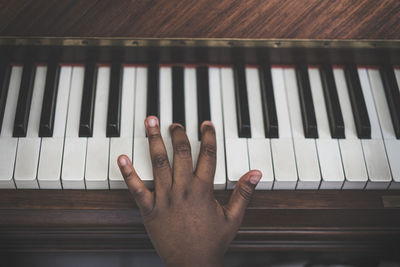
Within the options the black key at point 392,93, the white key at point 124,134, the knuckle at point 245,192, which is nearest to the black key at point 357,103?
the black key at point 392,93

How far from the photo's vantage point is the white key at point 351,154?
1185 mm

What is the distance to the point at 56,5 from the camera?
1.13 meters

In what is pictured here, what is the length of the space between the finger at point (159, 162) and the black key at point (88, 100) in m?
0.22

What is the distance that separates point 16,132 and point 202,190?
2.17ft

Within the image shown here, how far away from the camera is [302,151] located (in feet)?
3.98

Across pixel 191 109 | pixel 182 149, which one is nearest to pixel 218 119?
pixel 191 109

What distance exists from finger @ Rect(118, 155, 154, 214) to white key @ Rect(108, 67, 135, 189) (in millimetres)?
82

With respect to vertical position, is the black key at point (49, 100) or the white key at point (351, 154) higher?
the black key at point (49, 100)

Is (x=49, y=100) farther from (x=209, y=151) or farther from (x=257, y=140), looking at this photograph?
(x=257, y=140)

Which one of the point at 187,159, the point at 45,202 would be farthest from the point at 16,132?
the point at 187,159

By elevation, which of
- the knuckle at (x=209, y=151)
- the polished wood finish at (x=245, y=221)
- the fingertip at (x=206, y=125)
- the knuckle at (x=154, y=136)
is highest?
the fingertip at (x=206, y=125)

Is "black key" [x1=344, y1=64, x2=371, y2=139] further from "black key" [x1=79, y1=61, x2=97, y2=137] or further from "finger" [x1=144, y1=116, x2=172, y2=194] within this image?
"black key" [x1=79, y1=61, x2=97, y2=137]

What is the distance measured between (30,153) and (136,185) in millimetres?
394

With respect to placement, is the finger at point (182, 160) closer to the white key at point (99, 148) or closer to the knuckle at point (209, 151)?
the knuckle at point (209, 151)
